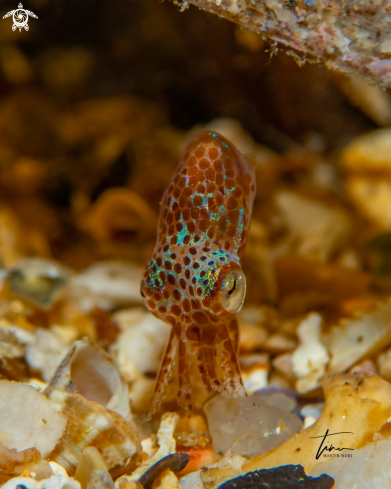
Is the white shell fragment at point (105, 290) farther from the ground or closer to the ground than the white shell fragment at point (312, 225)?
closer to the ground

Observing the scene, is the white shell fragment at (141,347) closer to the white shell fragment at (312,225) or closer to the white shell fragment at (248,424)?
the white shell fragment at (248,424)

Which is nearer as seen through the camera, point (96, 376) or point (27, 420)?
point (27, 420)

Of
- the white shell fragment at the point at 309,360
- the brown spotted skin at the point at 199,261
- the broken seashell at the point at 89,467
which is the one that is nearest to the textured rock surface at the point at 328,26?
the brown spotted skin at the point at 199,261

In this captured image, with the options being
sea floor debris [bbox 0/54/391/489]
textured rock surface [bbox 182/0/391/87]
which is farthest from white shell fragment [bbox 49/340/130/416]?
textured rock surface [bbox 182/0/391/87]

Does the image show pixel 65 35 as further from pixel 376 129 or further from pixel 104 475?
pixel 104 475

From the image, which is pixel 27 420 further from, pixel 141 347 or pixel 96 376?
pixel 141 347

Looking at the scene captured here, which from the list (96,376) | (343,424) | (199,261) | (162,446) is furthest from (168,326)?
(343,424)
